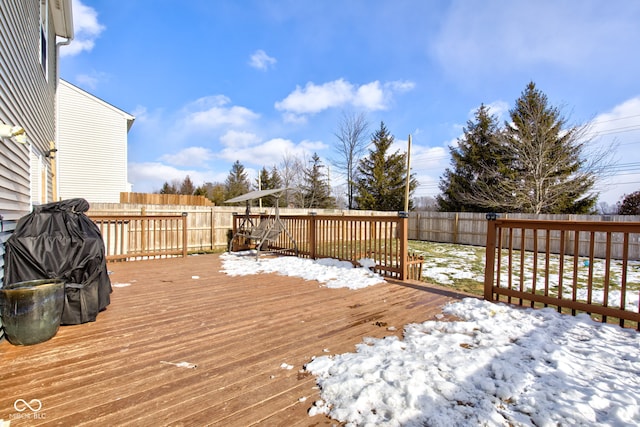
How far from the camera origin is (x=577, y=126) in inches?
529

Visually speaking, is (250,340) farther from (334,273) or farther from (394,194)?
(394,194)

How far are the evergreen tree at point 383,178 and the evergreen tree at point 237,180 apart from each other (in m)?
10.8

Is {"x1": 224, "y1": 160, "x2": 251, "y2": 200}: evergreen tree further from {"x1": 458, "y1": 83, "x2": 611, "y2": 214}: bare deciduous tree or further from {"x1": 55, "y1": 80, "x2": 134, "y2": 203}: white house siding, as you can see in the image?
{"x1": 458, "y1": 83, "x2": 611, "y2": 214}: bare deciduous tree

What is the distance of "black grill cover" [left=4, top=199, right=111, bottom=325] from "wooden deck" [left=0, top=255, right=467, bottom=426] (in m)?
0.22

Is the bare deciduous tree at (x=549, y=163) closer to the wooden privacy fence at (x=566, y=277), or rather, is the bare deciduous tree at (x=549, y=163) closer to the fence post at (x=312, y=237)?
the wooden privacy fence at (x=566, y=277)

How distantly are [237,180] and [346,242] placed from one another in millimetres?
23345

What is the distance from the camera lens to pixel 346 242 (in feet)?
19.0

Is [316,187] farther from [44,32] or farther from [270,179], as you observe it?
[44,32]

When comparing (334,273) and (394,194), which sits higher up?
(394,194)

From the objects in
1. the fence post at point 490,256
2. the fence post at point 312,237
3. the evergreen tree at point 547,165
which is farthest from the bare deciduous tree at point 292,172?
the fence post at point 490,256

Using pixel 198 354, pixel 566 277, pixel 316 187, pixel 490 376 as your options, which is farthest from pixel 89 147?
pixel 566 277

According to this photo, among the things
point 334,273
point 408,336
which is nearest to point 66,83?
point 334,273

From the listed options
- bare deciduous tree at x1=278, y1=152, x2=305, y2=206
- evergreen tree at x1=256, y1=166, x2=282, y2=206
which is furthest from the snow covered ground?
evergreen tree at x1=256, y1=166, x2=282, y2=206

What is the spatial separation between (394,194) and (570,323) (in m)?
18.8
